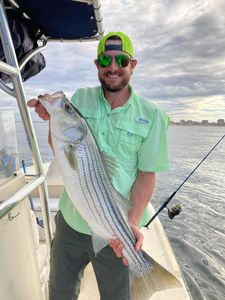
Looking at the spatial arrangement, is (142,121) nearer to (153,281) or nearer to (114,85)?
(114,85)

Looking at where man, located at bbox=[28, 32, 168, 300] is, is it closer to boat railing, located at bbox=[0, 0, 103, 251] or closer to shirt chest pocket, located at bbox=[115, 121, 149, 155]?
shirt chest pocket, located at bbox=[115, 121, 149, 155]

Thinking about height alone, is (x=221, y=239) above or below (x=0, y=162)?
below

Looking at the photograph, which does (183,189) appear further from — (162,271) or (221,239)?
(162,271)

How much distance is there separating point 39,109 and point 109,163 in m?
0.66

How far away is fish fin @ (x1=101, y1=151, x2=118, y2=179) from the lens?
7.52 ft

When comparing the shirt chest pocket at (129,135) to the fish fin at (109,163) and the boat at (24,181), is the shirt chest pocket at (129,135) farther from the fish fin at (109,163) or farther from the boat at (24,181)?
the boat at (24,181)

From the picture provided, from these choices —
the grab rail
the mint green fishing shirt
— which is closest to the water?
the grab rail

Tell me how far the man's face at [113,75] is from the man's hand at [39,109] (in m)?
0.68

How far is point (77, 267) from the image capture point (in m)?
2.72

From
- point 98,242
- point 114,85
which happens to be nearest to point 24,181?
point 98,242

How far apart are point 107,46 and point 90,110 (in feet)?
1.89

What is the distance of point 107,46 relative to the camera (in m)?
2.64

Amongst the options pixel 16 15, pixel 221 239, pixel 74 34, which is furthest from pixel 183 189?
pixel 16 15

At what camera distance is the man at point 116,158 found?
258 centimetres
